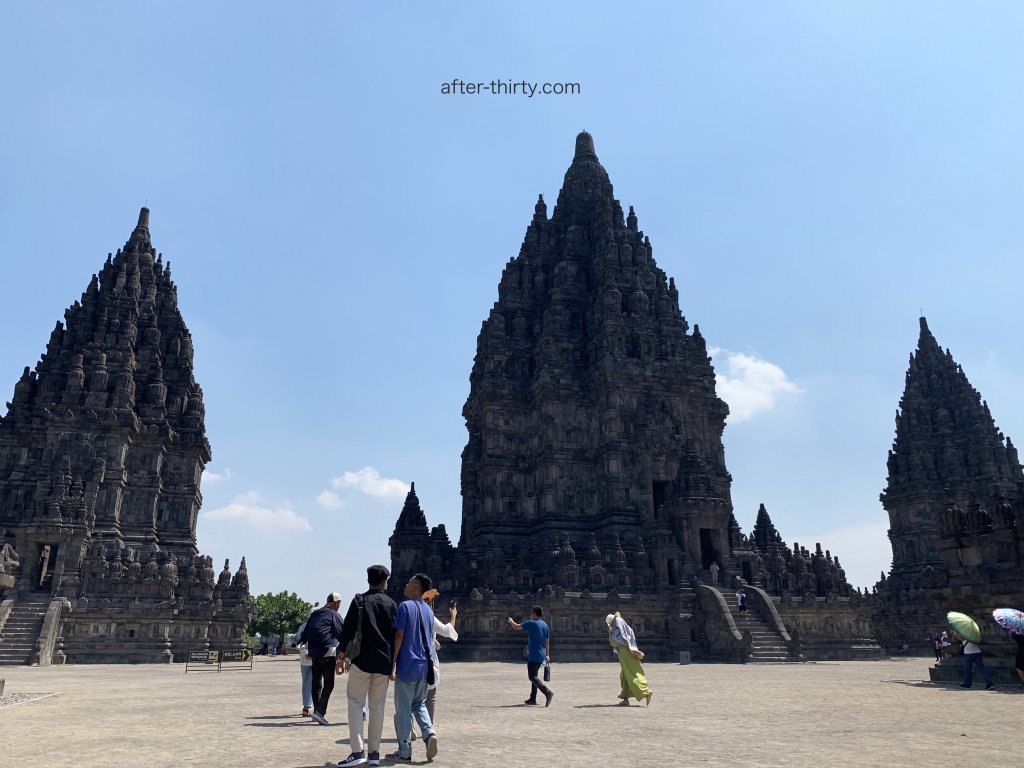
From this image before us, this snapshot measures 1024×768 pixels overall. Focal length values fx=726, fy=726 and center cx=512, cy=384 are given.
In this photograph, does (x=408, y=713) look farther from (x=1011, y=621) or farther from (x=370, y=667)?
(x=1011, y=621)

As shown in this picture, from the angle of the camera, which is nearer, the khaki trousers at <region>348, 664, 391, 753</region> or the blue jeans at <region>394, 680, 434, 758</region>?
the khaki trousers at <region>348, 664, 391, 753</region>

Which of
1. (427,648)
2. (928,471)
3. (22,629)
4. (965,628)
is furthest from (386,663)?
(928,471)

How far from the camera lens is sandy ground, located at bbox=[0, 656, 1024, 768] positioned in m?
8.70

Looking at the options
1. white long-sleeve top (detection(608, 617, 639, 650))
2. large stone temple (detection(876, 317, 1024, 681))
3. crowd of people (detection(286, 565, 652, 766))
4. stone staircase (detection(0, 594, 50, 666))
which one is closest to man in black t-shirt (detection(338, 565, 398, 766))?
crowd of people (detection(286, 565, 652, 766))

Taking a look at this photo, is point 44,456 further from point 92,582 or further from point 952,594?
point 952,594

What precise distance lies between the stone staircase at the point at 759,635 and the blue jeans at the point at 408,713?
30895mm

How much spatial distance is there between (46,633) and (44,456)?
16.8 meters

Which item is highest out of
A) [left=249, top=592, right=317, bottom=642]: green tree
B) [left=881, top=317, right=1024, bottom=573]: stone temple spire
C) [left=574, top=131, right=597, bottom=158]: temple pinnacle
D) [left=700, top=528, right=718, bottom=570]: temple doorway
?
[left=574, top=131, right=597, bottom=158]: temple pinnacle

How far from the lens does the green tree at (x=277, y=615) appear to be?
314ft

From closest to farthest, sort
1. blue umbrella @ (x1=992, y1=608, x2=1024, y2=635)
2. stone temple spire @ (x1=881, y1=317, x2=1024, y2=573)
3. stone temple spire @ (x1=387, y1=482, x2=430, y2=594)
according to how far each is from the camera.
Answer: blue umbrella @ (x1=992, y1=608, x2=1024, y2=635) < stone temple spire @ (x1=387, y1=482, x2=430, y2=594) < stone temple spire @ (x1=881, y1=317, x2=1024, y2=573)

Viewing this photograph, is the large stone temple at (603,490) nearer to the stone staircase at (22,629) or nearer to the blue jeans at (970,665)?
the blue jeans at (970,665)

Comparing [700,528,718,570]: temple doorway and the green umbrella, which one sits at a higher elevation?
[700,528,718,570]: temple doorway

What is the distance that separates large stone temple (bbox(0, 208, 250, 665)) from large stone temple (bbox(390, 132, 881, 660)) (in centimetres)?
1518

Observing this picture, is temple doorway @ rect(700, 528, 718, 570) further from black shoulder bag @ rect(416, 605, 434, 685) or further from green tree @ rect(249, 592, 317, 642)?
green tree @ rect(249, 592, 317, 642)
